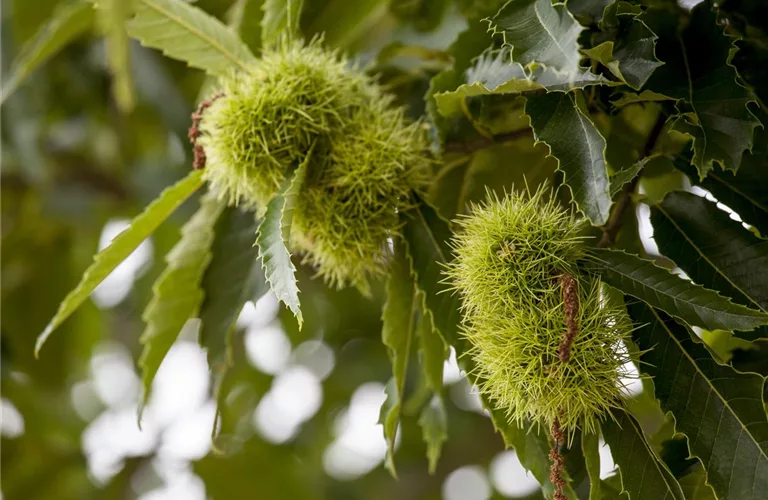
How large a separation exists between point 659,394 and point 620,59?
322 millimetres

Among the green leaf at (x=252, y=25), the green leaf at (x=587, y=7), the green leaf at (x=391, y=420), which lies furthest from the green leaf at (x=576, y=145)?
the green leaf at (x=252, y=25)

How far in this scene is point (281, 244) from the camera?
71 centimetres

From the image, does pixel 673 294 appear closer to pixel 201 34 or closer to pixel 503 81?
pixel 503 81

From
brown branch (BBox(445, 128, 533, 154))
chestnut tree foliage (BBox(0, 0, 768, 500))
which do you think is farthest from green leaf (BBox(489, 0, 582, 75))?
brown branch (BBox(445, 128, 533, 154))

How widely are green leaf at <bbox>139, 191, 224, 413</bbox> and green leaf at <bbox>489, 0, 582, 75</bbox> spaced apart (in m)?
0.48

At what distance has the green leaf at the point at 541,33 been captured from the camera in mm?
621

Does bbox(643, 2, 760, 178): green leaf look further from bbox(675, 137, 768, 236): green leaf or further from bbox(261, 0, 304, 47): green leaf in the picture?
bbox(261, 0, 304, 47): green leaf

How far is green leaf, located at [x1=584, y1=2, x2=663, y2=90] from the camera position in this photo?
2.21 ft

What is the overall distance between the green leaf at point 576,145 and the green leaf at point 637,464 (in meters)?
0.22

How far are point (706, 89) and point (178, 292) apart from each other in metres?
0.67

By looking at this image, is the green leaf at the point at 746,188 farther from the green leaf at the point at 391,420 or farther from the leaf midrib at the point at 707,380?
the green leaf at the point at 391,420

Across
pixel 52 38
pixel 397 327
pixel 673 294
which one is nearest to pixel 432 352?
pixel 397 327

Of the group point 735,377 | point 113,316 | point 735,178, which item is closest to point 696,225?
point 735,178

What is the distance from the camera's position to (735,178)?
85 centimetres
